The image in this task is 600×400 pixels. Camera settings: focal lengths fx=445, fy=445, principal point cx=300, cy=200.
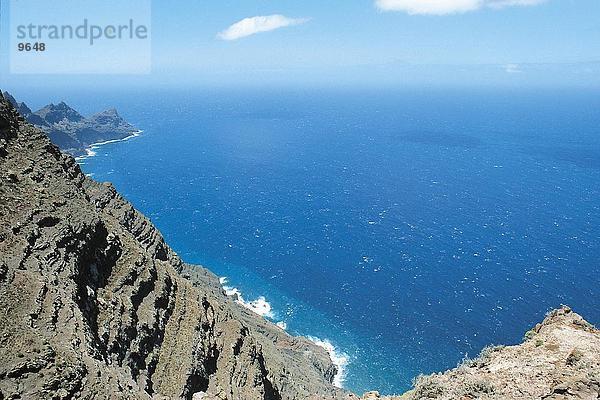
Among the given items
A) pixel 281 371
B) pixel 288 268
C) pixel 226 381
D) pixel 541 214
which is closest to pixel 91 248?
pixel 226 381

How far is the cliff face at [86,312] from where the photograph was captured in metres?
26.6

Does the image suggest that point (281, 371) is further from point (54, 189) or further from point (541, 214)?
point (541, 214)

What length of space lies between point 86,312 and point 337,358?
231 feet

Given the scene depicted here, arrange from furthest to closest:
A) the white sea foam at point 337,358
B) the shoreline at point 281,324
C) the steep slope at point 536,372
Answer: the shoreline at point 281,324, the white sea foam at point 337,358, the steep slope at point 536,372

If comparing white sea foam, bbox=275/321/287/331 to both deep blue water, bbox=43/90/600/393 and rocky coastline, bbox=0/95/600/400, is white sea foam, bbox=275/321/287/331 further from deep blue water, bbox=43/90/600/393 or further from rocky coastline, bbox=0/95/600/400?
rocky coastline, bbox=0/95/600/400

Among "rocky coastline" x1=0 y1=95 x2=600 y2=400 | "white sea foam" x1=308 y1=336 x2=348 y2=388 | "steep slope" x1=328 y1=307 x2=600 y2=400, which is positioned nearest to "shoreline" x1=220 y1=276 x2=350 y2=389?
"white sea foam" x1=308 y1=336 x2=348 y2=388

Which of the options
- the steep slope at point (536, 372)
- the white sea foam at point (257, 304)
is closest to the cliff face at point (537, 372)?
the steep slope at point (536, 372)

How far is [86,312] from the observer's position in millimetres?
35312

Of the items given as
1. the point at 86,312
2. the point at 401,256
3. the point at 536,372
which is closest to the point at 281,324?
the point at 401,256

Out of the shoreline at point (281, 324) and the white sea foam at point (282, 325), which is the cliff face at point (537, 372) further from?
the white sea foam at point (282, 325)

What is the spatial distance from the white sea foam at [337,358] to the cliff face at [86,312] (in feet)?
112

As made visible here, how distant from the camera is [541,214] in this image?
15488cm

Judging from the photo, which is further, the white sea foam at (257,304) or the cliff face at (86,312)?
the white sea foam at (257,304)

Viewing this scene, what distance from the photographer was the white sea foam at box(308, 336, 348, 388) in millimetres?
89512
